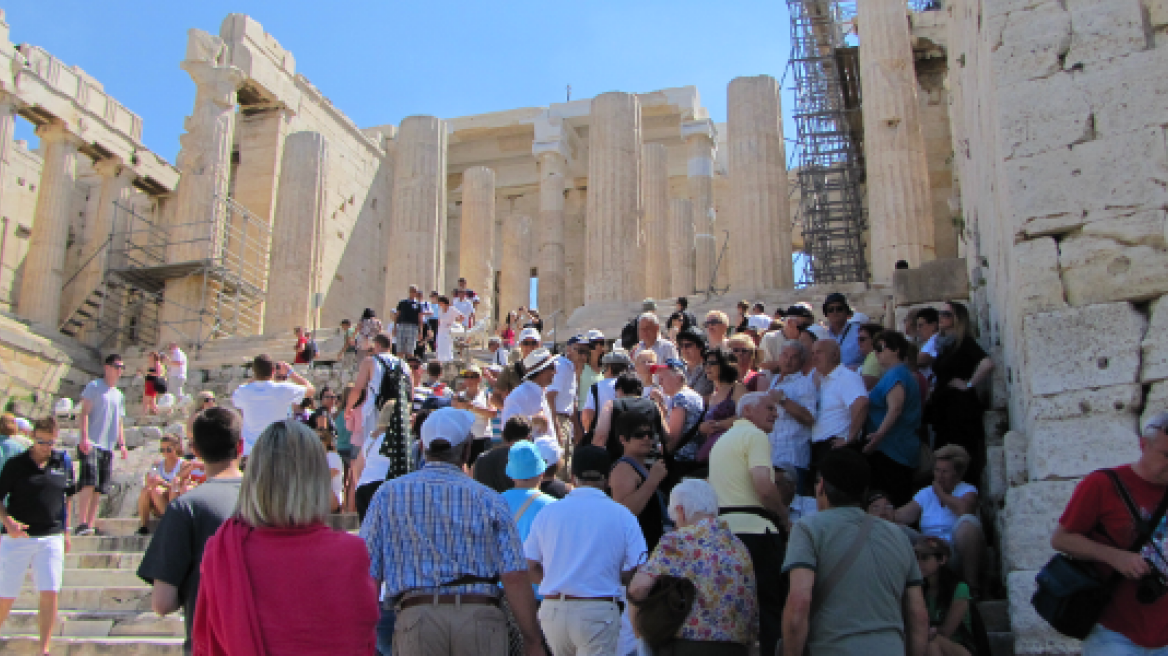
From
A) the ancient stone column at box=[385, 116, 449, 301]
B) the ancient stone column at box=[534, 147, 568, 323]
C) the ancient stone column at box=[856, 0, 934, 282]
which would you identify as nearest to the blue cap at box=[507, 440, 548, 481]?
the ancient stone column at box=[856, 0, 934, 282]

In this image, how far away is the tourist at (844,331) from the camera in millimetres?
9289

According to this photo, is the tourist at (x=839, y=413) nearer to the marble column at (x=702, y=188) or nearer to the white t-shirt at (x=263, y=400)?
the white t-shirt at (x=263, y=400)

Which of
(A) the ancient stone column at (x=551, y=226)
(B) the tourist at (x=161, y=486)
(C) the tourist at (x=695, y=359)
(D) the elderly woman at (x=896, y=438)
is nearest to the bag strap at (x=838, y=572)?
(D) the elderly woman at (x=896, y=438)

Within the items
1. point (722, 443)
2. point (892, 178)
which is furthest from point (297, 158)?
point (722, 443)

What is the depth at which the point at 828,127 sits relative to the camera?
25797 millimetres

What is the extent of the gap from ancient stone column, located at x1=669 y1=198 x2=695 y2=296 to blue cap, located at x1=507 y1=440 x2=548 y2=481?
2205cm

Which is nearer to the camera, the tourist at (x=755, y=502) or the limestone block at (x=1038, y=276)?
the tourist at (x=755, y=502)

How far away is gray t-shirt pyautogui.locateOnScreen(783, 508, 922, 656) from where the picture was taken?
3.95m

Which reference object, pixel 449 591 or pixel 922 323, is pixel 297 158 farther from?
pixel 449 591

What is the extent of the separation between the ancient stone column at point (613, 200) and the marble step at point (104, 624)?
50.7 ft

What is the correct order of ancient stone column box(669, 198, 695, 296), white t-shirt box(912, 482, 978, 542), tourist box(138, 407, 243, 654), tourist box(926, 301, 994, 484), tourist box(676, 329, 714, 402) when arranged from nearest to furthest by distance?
tourist box(138, 407, 243, 654) → white t-shirt box(912, 482, 978, 542) → tourist box(926, 301, 994, 484) → tourist box(676, 329, 714, 402) → ancient stone column box(669, 198, 695, 296)

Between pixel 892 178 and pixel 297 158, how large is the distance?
13.5 meters

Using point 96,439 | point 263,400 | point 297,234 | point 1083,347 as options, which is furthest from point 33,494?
point 297,234

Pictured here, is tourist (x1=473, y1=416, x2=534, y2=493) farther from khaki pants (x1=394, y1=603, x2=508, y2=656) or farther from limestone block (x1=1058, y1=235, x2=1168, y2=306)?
limestone block (x1=1058, y1=235, x2=1168, y2=306)
